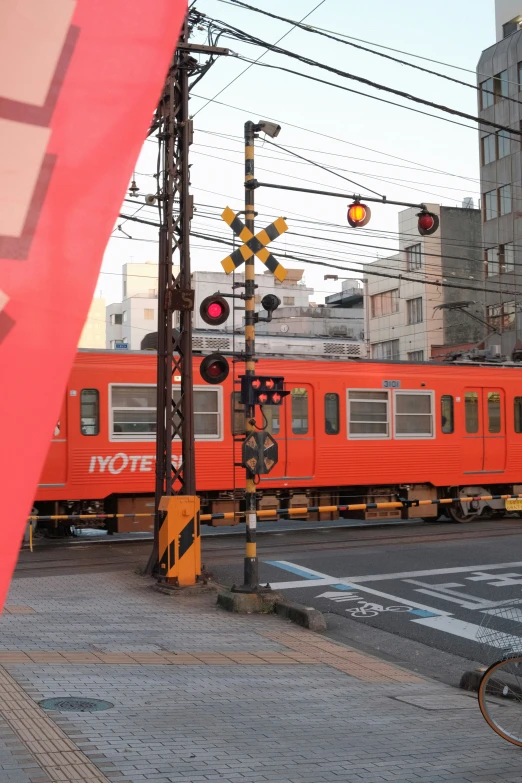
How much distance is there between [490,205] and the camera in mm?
49969

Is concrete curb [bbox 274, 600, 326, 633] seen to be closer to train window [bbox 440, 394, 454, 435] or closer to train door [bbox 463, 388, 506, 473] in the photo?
train window [bbox 440, 394, 454, 435]

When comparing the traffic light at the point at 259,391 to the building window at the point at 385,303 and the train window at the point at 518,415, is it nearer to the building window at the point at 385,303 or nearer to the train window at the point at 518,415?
the train window at the point at 518,415

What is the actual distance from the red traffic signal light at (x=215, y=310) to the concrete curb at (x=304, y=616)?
154 inches

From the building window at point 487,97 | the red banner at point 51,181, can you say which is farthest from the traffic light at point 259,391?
the building window at point 487,97

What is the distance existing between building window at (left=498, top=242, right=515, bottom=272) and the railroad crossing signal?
123 ft

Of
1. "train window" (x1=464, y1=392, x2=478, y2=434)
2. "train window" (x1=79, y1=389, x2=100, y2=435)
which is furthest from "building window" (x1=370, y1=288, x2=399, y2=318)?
"train window" (x1=79, y1=389, x2=100, y2=435)

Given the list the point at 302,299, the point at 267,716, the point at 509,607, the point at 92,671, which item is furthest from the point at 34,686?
the point at 302,299

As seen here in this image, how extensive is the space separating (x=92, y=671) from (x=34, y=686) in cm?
88

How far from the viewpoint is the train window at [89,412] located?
1883cm

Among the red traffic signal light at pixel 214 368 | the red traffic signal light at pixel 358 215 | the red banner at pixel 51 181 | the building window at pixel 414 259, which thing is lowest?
the red banner at pixel 51 181

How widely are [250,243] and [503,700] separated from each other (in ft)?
24.8

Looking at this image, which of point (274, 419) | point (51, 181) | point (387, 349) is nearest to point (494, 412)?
point (274, 419)

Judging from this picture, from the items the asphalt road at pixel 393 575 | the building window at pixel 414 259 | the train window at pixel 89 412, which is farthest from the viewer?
the building window at pixel 414 259

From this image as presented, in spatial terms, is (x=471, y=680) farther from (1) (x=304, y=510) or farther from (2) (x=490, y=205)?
(2) (x=490, y=205)
